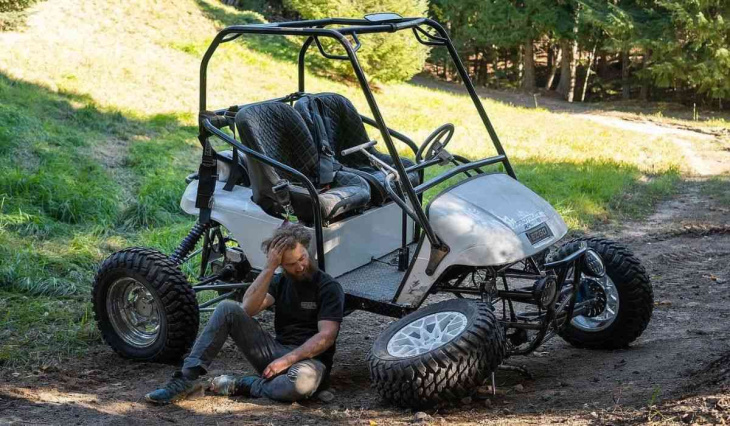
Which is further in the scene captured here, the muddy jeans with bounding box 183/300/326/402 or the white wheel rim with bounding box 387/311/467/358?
the muddy jeans with bounding box 183/300/326/402

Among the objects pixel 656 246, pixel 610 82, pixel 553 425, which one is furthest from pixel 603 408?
pixel 610 82

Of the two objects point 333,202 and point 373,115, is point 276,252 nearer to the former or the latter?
point 333,202

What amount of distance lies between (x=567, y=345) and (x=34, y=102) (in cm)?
963

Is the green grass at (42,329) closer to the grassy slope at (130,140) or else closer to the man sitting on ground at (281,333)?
the grassy slope at (130,140)

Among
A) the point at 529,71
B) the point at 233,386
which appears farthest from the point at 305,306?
the point at 529,71

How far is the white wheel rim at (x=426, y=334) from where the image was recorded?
5.19 meters

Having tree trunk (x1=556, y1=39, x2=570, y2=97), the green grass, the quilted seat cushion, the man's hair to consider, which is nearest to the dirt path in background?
the green grass

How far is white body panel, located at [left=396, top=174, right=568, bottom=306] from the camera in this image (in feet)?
18.0

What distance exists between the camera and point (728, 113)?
85.1 feet

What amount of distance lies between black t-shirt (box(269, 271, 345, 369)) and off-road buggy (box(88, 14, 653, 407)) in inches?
14.0

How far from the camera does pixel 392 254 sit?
6.88 metres

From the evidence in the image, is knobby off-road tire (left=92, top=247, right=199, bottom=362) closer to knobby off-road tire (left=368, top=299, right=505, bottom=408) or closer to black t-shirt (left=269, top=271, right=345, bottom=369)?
black t-shirt (left=269, top=271, right=345, bottom=369)

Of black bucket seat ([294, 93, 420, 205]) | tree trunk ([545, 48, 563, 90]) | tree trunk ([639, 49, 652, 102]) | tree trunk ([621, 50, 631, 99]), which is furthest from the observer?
tree trunk ([545, 48, 563, 90])

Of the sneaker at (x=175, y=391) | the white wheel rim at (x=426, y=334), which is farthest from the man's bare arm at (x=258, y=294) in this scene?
the white wheel rim at (x=426, y=334)
